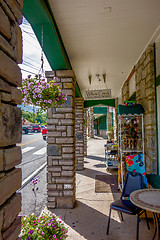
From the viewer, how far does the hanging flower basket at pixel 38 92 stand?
7.16 feet

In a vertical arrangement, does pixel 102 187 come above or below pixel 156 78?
below

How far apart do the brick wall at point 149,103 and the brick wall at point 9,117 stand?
115 inches

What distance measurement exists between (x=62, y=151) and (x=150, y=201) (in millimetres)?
1954

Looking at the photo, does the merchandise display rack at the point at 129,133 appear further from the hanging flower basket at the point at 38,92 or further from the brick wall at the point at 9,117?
the brick wall at the point at 9,117

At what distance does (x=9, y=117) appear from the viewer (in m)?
1.07

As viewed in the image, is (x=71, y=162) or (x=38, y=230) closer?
(x=38, y=230)

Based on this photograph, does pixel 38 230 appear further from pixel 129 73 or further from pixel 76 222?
pixel 129 73

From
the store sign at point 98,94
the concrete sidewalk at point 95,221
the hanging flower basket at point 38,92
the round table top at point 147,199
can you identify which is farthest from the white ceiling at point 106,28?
the concrete sidewalk at point 95,221

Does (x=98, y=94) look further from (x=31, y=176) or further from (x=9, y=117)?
(x=9, y=117)

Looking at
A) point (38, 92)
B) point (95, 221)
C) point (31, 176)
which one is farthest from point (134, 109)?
point (31, 176)

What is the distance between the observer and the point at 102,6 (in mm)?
2506

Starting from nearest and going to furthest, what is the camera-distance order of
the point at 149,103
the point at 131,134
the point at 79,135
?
the point at 149,103, the point at 131,134, the point at 79,135

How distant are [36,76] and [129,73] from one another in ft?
12.8

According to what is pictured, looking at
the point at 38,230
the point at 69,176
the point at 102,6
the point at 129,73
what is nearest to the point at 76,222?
the point at 69,176
